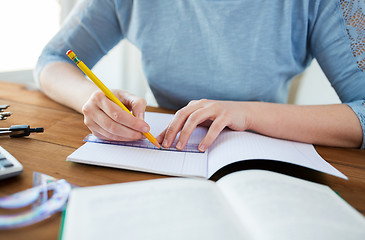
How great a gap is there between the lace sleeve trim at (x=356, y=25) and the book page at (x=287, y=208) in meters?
0.43

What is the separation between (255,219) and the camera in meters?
0.29

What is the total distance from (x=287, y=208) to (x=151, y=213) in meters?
0.16

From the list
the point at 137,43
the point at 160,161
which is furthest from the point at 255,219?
the point at 137,43

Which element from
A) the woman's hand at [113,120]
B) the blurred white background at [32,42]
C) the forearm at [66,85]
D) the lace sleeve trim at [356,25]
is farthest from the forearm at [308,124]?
the blurred white background at [32,42]

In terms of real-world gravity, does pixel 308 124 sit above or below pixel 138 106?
below

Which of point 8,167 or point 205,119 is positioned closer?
point 8,167

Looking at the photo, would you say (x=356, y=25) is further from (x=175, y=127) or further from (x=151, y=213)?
(x=151, y=213)

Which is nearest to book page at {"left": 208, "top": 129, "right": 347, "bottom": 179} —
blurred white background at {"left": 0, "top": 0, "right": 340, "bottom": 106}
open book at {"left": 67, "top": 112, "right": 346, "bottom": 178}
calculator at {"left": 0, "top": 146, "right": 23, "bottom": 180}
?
open book at {"left": 67, "top": 112, "right": 346, "bottom": 178}

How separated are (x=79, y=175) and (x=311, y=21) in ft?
2.25

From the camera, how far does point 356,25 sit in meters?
0.63

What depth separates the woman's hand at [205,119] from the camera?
49cm


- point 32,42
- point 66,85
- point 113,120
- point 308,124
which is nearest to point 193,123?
point 113,120

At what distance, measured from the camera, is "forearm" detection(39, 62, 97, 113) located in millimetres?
642

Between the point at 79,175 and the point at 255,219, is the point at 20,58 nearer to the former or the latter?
the point at 79,175
